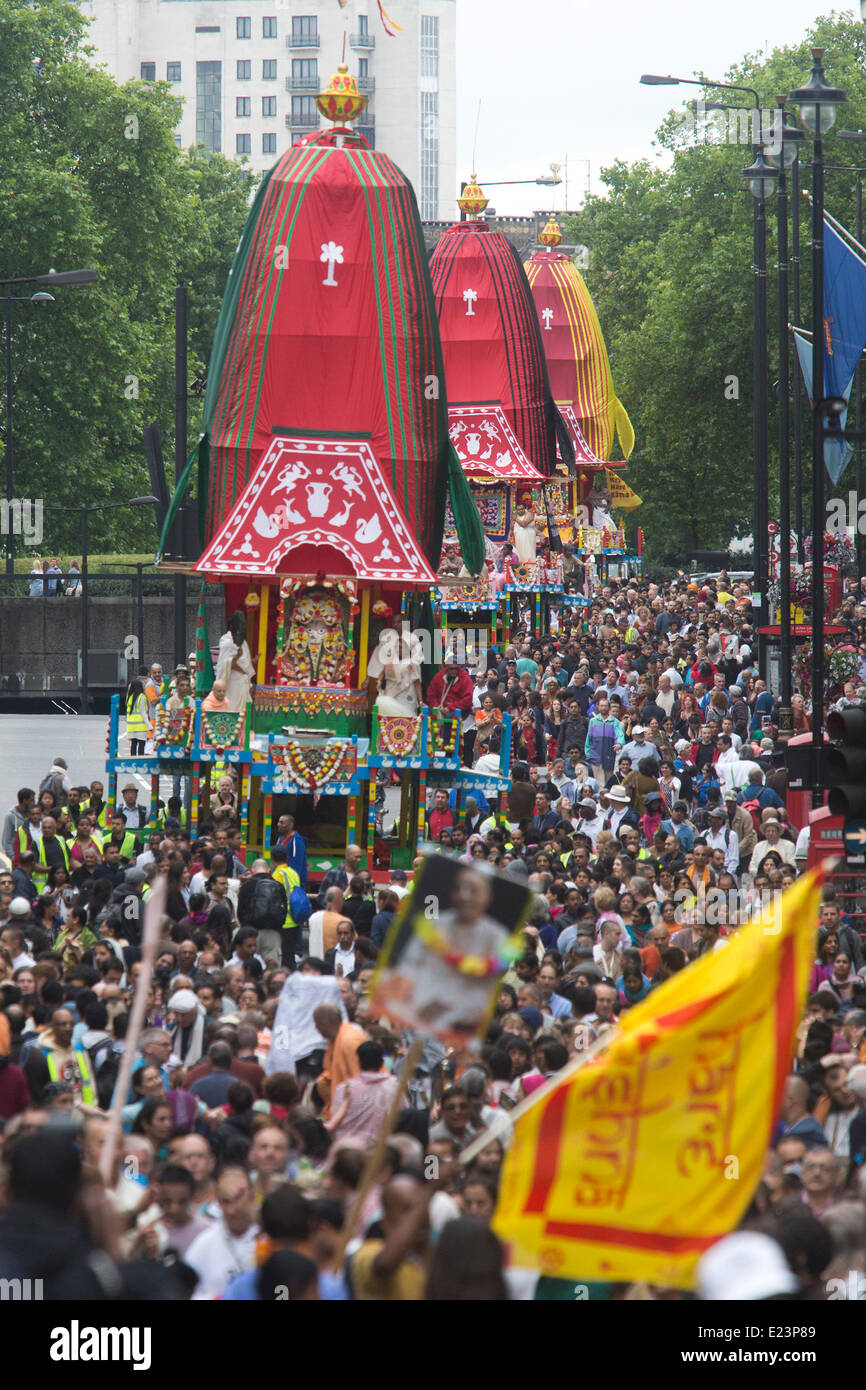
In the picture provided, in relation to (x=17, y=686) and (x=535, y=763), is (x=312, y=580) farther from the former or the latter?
(x=17, y=686)

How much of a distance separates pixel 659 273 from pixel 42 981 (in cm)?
5864

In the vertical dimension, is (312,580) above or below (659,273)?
below

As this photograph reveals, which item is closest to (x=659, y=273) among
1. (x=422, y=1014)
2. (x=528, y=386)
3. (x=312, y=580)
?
(x=528, y=386)

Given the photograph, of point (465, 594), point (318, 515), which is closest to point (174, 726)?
point (318, 515)

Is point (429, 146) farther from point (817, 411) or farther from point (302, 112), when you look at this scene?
point (817, 411)

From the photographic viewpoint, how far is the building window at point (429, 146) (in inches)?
5059

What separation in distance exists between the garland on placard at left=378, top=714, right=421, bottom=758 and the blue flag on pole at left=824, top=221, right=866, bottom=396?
17.9ft

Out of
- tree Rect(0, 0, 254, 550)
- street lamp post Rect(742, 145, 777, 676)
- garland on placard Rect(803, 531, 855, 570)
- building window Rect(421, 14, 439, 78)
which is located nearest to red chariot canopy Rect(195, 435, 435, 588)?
street lamp post Rect(742, 145, 777, 676)

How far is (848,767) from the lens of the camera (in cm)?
1338

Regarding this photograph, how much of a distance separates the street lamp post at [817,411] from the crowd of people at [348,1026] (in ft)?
3.15

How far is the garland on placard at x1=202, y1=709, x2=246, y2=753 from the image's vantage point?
2150 cm

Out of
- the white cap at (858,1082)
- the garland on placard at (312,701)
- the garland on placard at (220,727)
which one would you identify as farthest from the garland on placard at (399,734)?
the white cap at (858,1082)

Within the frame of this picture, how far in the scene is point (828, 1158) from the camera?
28.0ft
